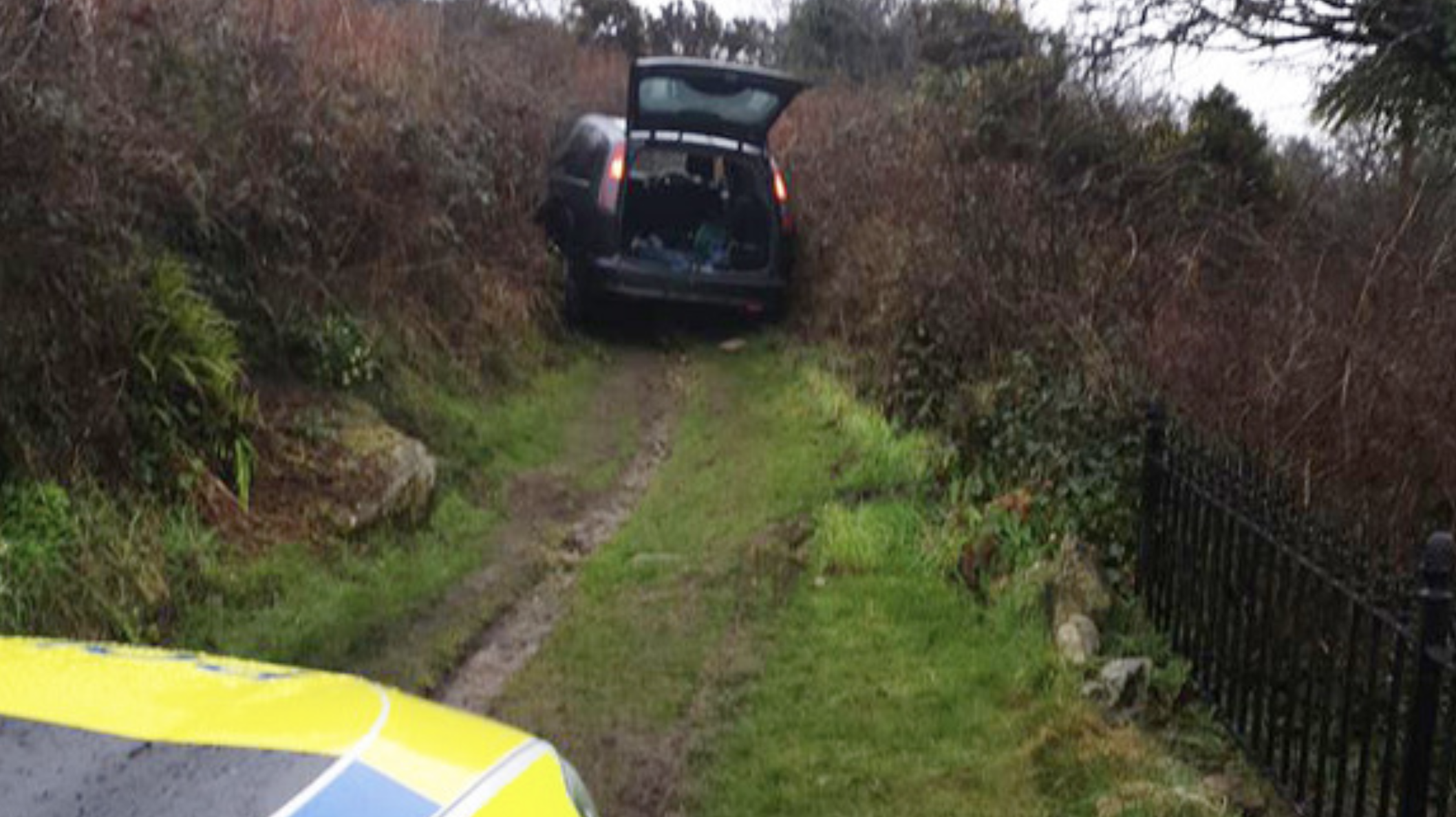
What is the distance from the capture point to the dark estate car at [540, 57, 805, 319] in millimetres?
11734

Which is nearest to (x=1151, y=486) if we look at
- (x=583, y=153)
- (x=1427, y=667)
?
(x=1427, y=667)

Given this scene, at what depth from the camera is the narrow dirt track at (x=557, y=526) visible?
6.02m

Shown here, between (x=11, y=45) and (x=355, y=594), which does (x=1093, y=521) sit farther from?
(x=11, y=45)

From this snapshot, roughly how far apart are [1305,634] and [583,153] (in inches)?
367

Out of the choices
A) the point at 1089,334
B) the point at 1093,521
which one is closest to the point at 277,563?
the point at 1093,521

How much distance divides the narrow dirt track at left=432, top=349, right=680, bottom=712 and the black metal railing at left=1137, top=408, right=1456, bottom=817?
2.69 meters

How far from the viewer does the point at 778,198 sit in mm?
12594

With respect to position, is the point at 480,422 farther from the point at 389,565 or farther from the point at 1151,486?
the point at 1151,486

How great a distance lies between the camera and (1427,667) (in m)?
3.87

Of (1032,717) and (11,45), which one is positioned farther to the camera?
(11,45)

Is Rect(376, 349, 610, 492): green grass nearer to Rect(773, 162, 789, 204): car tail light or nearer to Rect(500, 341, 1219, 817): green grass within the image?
Rect(500, 341, 1219, 817): green grass

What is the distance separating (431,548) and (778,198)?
6.24 metres

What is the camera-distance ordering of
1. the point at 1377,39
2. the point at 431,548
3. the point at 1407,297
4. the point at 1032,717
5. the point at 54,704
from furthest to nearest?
1. the point at 1377,39
2. the point at 431,548
3. the point at 1407,297
4. the point at 1032,717
5. the point at 54,704

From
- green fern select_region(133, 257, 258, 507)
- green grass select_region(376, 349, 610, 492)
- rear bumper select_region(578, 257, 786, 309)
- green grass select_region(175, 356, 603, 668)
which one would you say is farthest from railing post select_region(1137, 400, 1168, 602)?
rear bumper select_region(578, 257, 786, 309)
